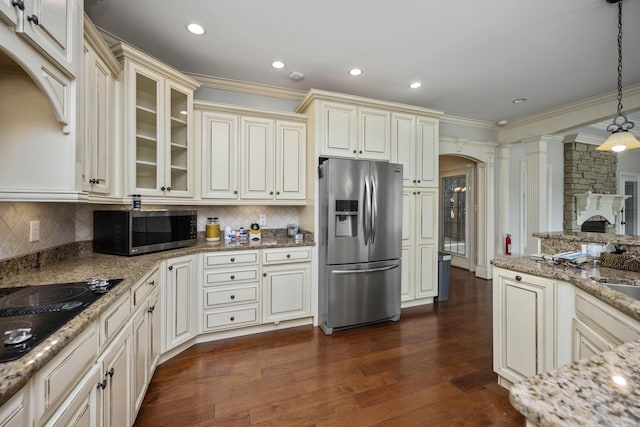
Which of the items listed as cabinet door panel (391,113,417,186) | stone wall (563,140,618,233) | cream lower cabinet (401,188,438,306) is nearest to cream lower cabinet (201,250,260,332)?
cream lower cabinet (401,188,438,306)

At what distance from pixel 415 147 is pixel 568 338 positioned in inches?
94.3

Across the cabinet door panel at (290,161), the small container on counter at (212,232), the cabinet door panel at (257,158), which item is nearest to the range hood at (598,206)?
the cabinet door panel at (290,161)

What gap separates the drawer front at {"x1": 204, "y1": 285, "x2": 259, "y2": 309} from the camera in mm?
2465

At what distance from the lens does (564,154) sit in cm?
539

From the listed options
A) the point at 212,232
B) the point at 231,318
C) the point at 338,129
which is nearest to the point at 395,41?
the point at 338,129

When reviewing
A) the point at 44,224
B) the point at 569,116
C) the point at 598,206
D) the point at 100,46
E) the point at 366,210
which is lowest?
the point at 44,224

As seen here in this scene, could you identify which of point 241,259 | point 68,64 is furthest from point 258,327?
point 68,64

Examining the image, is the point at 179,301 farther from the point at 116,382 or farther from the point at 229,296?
the point at 116,382

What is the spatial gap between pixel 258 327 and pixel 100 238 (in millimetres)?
1589

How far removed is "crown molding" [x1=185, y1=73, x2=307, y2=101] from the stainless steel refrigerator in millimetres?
1105

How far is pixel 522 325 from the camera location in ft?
5.74

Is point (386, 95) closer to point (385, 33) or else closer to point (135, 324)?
point (385, 33)

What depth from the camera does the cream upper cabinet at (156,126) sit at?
6.79ft

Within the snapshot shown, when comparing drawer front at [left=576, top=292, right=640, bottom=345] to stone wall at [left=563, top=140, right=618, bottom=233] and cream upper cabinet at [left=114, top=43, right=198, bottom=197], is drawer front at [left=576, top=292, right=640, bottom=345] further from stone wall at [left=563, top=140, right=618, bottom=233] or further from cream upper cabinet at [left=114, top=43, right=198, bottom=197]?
stone wall at [left=563, top=140, right=618, bottom=233]
